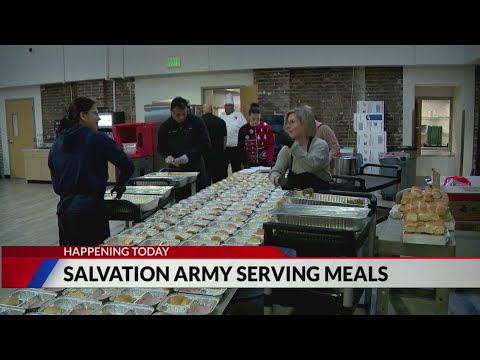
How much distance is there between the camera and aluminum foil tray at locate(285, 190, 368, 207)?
2.47 meters

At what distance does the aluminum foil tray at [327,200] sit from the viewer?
2.47 m

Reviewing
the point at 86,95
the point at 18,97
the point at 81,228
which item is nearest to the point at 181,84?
the point at 86,95

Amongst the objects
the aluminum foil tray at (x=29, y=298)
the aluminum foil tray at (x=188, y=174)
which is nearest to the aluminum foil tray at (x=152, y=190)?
the aluminum foil tray at (x=188, y=174)

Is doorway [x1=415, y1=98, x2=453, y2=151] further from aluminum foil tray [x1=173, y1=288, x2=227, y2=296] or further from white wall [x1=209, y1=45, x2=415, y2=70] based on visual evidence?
aluminum foil tray [x1=173, y1=288, x2=227, y2=296]

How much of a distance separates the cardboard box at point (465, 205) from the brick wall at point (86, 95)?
6803 millimetres

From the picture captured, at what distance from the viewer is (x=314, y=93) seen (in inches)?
306

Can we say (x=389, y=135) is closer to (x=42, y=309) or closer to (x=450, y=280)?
(x=450, y=280)

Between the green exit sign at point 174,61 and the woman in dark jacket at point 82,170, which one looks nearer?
the woman in dark jacket at point 82,170

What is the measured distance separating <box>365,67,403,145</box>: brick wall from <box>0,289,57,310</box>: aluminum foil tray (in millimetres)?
6878

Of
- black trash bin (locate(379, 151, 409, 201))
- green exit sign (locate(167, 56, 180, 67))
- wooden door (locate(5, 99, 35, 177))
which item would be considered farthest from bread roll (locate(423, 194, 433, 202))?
wooden door (locate(5, 99, 35, 177))

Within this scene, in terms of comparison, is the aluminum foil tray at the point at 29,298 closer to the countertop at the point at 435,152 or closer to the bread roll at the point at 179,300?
the bread roll at the point at 179,300
